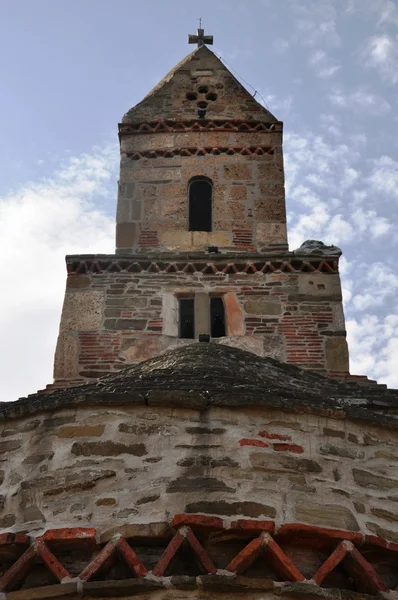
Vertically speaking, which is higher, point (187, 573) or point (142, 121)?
point (142, 121)

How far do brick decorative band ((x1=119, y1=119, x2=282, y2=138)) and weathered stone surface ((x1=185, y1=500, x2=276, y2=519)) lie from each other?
9268mm

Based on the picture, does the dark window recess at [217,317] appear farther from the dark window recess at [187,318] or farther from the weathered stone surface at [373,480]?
the weathered stone surface at [373,480]

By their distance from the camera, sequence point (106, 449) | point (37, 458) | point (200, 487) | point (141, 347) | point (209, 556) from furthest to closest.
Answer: point (141, 347), point (37, 458), point (106, 449), point (200, 487), point (209, 556)

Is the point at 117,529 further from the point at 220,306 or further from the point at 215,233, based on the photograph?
the point at 215,233

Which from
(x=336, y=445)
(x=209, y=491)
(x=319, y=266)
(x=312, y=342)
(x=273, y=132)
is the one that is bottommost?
(x=209, y=491)

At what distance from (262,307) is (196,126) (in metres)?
3.97

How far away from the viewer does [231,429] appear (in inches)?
219

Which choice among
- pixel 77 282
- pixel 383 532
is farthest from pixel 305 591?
pixel 77 282

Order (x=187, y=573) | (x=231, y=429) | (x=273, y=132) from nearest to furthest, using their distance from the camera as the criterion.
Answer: (x=187, y=573)
(x=231, y=429)
(x=273, y=132)

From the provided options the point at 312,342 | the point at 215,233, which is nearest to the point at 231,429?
the point at 312,342

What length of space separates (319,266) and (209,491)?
6407 millimetres

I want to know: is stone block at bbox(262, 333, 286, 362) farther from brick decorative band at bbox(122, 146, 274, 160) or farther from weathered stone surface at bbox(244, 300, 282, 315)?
brick decorative band at bbox(122, 146, 274, 160)

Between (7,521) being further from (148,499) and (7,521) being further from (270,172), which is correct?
(270,172)

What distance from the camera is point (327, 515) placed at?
17.0 ft
